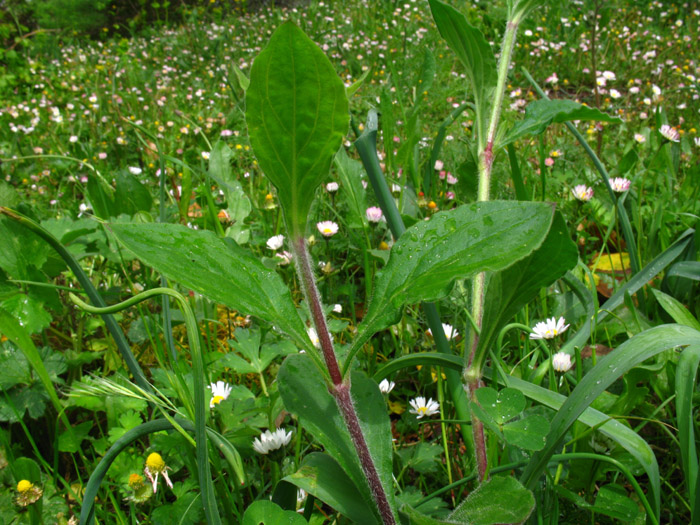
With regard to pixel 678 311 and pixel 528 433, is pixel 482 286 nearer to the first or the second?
pixel 528 433

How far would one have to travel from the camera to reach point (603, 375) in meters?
0.74

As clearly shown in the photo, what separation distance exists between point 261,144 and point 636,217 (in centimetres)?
150

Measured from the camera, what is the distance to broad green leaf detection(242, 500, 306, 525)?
0.79 m

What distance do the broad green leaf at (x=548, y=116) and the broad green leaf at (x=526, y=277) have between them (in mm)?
320

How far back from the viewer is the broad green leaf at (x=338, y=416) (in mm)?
832

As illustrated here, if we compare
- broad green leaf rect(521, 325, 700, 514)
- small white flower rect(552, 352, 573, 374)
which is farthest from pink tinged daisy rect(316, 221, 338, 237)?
broad green leaf rect(521, 325, 700, 514)

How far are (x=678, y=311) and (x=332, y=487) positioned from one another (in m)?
0.94

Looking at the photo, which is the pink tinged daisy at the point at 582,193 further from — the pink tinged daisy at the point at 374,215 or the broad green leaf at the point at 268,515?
the broad green leaf at the point at 268,515

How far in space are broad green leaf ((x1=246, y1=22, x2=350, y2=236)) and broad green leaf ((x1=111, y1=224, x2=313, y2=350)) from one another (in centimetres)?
11

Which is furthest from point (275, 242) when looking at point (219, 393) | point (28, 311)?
point (28, 311)

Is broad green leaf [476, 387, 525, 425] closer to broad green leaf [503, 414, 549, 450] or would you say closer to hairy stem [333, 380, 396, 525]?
broad green leaf [503, 414, 549, 450]

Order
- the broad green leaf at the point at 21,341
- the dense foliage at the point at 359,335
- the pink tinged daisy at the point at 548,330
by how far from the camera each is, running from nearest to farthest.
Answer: the dense foliage at the point at 359,335
the broad green leaf at the point at 21,341
the pink tinged daisy at the point at 548,330

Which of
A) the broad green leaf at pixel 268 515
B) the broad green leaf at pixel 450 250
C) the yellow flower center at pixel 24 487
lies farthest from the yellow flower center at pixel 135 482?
the broad green leaf at pixel 450 250

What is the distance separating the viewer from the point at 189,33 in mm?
7074
